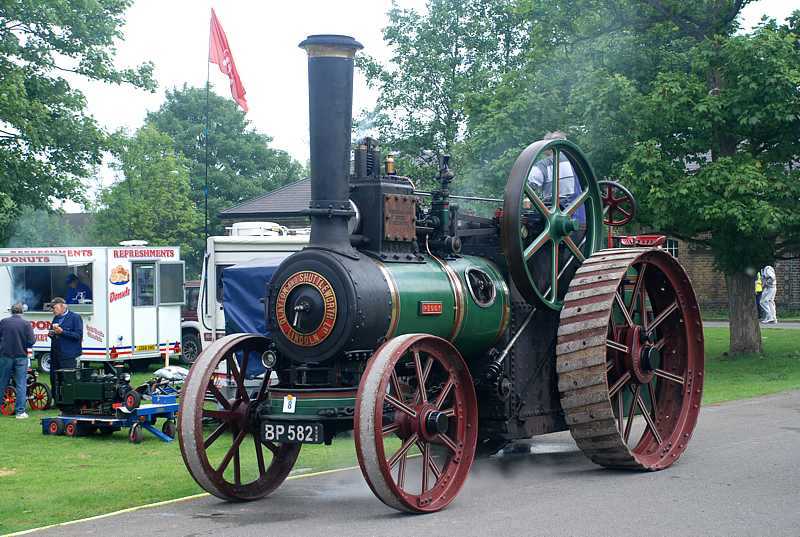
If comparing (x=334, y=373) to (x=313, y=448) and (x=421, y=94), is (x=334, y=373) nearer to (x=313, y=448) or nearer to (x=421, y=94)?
(x=313, y=448)

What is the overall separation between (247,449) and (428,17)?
24.3 metres

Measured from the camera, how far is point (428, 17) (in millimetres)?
33438

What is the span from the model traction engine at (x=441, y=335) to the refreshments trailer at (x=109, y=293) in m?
11.1

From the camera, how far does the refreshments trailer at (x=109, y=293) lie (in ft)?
65.7

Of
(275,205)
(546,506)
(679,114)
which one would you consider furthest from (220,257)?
→ (275,205)

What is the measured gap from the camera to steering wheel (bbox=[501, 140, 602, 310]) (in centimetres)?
844

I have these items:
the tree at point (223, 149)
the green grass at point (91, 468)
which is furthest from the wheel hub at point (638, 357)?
the tree at point (223, 149)

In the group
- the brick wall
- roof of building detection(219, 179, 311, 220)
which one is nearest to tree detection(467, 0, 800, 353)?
roof of building detection(219, 179, 311, 220)

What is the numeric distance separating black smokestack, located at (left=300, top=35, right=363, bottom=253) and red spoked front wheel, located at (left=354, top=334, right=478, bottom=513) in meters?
0.96

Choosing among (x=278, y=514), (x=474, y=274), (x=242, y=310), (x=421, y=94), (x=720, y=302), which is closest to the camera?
(x=278, y=514)

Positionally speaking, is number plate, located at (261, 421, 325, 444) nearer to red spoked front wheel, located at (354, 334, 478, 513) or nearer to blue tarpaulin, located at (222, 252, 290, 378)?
red spoked front wheel, located at (354, 334, 478, 513)

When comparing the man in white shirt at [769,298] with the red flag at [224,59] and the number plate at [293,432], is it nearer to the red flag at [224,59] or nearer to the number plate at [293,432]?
the red flag at [224,59]

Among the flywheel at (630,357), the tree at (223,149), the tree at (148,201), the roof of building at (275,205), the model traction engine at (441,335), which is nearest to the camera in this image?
the model traction engine at (441,335)

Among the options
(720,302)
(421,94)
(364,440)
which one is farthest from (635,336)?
(720,302)
